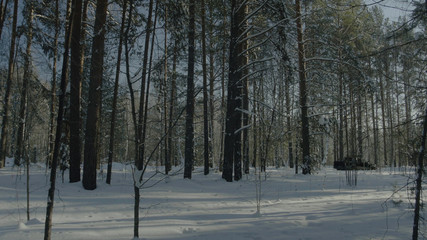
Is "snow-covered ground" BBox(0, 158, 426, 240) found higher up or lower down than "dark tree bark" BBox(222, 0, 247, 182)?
lower down

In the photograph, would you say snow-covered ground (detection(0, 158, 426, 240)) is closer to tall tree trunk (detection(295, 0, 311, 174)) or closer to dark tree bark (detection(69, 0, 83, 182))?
dark tree bark (detection(69, 0, 83, 182))

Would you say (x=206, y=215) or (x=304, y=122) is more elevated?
(x=304, y=122)

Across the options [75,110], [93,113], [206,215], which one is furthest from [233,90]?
[206,215]

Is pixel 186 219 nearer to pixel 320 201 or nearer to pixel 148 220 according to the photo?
pixel 148 220

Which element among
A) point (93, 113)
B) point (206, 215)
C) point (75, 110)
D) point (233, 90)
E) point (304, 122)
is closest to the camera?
point (206, 215)

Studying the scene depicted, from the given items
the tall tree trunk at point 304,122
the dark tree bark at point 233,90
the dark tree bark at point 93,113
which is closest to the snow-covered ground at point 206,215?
the dark tree bark at point 93,113

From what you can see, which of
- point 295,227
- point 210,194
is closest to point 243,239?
point 295,227

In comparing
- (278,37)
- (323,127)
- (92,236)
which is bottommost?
(92,236)

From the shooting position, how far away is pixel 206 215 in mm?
5039

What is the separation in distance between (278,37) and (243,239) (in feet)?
24.7

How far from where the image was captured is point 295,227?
418 cm

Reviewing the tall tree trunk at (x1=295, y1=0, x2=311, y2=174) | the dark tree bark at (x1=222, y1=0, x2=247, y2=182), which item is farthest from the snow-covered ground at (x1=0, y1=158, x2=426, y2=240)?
the tall tree trunk at (x1=295, y1=0, x2=311, y2=174)

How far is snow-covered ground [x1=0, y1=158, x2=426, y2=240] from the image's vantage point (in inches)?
153

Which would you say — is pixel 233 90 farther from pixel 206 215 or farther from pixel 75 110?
pixel 206 215
